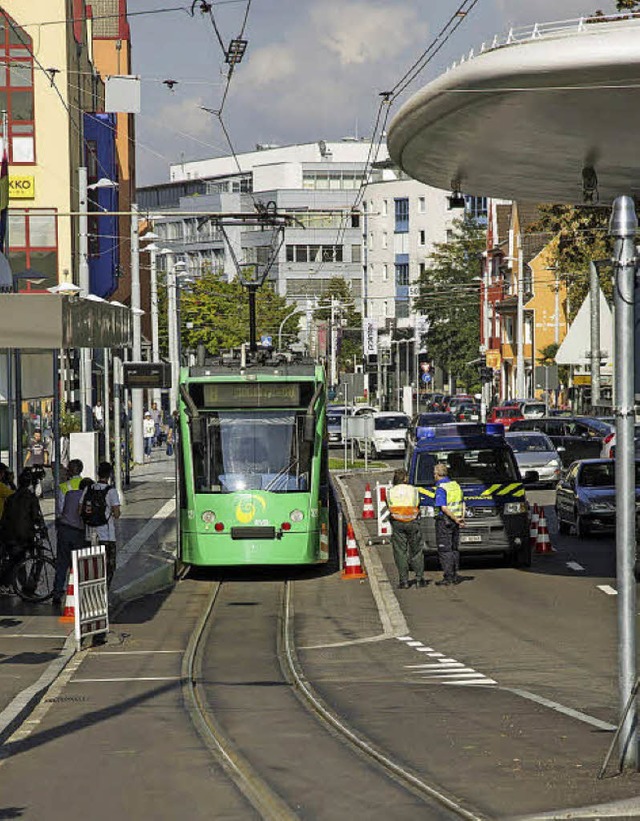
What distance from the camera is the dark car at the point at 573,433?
1969 inches

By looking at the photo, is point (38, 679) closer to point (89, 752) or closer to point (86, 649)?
point (86, 649)

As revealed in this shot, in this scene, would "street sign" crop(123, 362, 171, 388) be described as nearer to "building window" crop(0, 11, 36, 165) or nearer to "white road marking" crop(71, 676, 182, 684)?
"white road marking" crop(71, 676, 182, 684)

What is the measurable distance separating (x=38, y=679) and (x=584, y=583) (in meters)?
10.7

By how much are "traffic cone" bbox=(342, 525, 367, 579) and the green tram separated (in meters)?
0.63

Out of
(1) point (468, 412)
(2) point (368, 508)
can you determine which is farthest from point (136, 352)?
(1) point (468, 412)

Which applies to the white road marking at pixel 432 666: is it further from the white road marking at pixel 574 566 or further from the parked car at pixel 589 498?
the parked car at pixel 589 498

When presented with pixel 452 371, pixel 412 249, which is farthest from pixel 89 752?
pixel 412 249

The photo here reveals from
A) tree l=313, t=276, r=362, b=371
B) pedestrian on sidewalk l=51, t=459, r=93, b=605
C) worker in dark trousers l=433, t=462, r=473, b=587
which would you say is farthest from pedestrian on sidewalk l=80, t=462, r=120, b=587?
tree l=313, t=276, r=362, b=371

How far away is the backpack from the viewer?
842 inches

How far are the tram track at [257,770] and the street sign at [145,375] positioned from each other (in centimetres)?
1760

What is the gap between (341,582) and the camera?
25703 mm

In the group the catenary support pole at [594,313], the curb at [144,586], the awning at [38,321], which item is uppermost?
the catenary support pole at [594,313]

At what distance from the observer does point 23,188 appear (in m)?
66.5

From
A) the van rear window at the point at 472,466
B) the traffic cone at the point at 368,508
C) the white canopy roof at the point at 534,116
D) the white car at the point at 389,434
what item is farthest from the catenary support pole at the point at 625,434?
the white car at the point at 389,434
